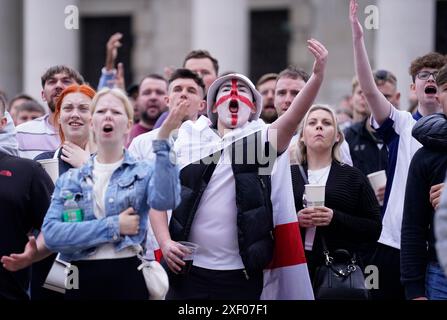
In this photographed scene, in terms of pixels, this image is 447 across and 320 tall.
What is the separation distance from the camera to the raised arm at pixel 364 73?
643 cm

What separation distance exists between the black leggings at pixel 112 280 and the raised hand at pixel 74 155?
102 cm

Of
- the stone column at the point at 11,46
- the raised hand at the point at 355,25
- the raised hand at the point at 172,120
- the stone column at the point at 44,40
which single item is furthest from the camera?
the stone column at the point at 11,46

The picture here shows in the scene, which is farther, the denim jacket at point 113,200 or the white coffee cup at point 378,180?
the white coffee cup at point 378,180

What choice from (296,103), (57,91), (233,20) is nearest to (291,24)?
(233,20)

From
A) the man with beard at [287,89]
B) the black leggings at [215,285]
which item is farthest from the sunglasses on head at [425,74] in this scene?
the black leggings at [215,285]

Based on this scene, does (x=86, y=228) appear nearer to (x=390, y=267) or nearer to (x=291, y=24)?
(x=390, y=267)

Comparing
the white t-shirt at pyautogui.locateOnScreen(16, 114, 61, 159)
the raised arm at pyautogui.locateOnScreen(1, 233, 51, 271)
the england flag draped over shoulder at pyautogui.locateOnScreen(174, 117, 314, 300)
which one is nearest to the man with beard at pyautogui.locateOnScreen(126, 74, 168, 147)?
the white t-shirt at pyautogui.locateOnScreen(16, 114, 61, 159)

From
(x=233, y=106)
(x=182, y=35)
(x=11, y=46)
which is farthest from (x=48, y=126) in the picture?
(x=11, y=46)

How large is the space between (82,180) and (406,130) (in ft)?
8.12

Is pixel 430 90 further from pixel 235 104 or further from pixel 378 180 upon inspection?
pixel 235 104

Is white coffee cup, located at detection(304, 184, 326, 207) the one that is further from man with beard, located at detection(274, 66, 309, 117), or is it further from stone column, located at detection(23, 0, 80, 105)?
stone column, located at detection(23, 0, 80, 105)

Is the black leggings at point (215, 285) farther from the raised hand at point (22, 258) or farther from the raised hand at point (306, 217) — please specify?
the raised hand at point (22, 258)

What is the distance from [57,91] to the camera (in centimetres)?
768

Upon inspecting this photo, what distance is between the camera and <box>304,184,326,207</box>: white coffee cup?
254 inches
